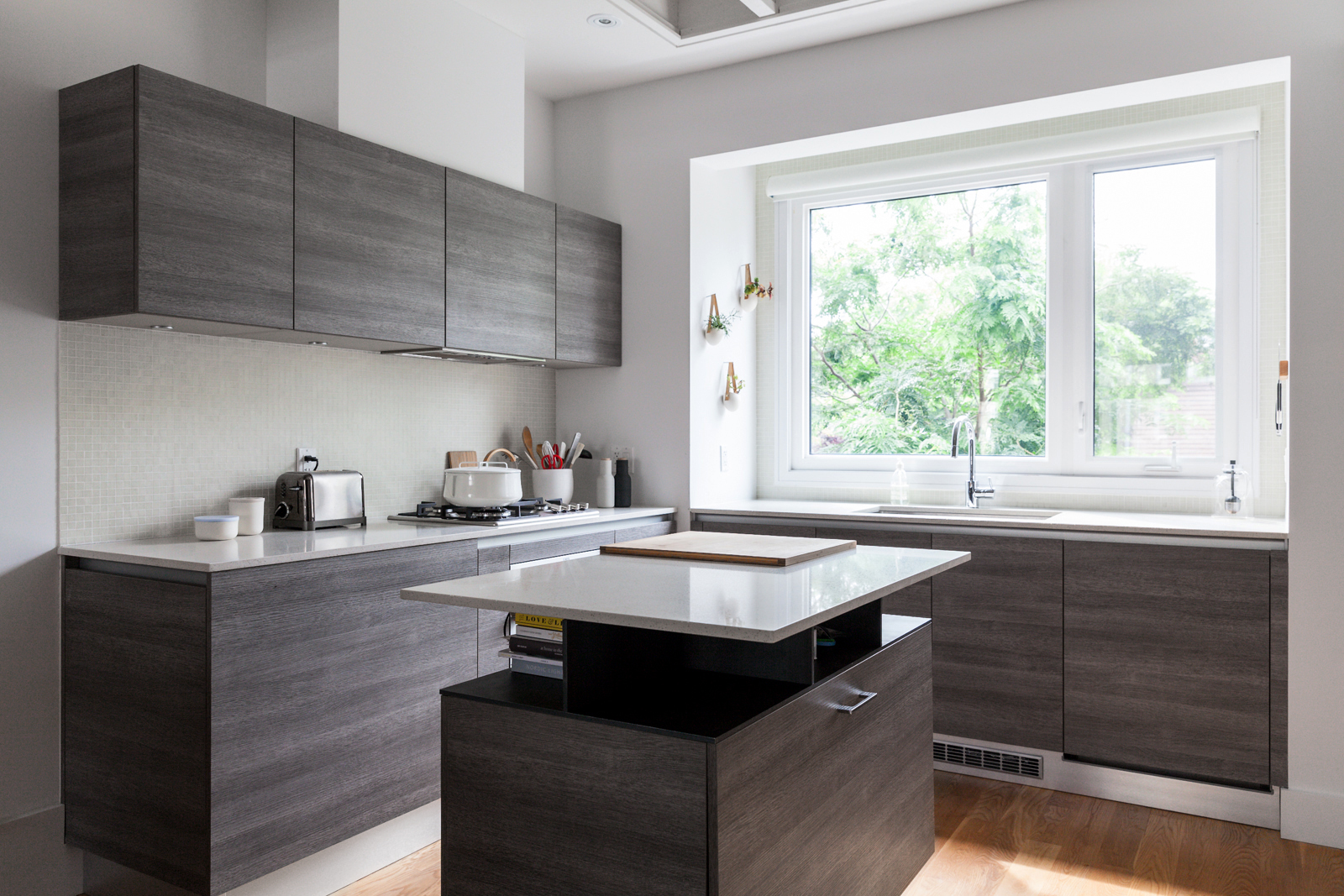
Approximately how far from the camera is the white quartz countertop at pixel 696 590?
1.49 m

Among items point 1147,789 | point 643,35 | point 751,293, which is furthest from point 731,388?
point 1147,789

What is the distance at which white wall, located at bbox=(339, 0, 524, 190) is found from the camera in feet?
9.60

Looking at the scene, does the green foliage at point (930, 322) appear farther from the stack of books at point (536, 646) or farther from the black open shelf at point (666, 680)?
the stack of books at point (536, 646)

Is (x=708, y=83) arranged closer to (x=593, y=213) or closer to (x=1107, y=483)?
(x=593, y=213)

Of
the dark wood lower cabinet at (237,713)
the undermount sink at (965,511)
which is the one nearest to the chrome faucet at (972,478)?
the undermount sink at (965,511)

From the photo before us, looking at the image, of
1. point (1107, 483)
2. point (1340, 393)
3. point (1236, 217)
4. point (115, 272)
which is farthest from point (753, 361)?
point (115, 272)

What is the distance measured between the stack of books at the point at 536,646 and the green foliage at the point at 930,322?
267 centimetres

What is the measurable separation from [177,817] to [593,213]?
2.85m

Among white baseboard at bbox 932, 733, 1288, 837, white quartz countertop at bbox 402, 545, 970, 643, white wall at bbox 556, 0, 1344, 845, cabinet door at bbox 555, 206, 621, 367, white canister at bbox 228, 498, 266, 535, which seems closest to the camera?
white quartz countertop at bbox 402, 545, 970, 643

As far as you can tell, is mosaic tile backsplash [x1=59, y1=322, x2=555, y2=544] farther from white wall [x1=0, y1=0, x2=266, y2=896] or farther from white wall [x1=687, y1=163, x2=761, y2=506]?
white wall [x1=687, y1=163, x2=761, y2=506]

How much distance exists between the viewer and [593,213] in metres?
4.17

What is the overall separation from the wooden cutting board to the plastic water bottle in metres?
1.67

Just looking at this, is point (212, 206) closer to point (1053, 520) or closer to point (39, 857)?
point (39, 857)

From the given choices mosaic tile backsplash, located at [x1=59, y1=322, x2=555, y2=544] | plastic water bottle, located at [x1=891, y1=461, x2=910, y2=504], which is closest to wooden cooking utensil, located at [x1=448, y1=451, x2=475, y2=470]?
mosaic tile backsplash, located at [x1=59, y1=322, x2=555, y2=544]
